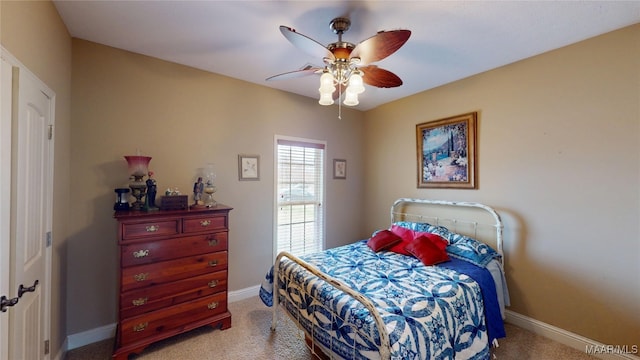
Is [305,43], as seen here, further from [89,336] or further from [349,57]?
[89,336]

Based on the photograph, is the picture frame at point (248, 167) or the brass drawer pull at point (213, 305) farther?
the picture frame at point (248, 167)

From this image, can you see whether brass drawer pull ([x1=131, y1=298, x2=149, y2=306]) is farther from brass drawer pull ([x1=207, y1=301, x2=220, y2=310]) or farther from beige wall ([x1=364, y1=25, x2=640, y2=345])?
beige wall ([x1=364, y1=25, x2=640, y2=345])

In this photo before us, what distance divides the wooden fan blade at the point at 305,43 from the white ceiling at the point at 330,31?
324 mm

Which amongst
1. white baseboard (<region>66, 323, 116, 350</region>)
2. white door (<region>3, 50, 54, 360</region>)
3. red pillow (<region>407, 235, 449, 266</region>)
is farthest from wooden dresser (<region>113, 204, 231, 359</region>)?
red pillow (<region>407, 235, 449, 266</region>)

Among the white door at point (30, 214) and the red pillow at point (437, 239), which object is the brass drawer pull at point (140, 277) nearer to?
the white door at point (30, 214)

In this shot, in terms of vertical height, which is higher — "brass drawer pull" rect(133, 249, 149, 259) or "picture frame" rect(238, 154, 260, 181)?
"picture frame" rect(238, 154, 260, 181)

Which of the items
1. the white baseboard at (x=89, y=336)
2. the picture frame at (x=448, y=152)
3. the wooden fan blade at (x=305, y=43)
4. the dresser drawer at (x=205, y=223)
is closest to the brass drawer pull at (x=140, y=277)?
the dresser drawer at (x=205, y=223)

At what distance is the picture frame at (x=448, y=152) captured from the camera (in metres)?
2.87

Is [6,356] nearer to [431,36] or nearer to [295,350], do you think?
[295,350]

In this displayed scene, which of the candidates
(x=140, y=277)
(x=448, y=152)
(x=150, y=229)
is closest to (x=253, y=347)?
(x=140, y=277)

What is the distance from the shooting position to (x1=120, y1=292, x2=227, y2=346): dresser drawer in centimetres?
197

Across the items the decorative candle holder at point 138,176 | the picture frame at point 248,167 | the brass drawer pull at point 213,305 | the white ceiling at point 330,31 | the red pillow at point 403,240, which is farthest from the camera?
the picture frame at point 248,167

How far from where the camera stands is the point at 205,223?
7.63 ft

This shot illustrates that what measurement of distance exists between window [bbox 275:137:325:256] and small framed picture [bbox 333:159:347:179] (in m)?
0.24
